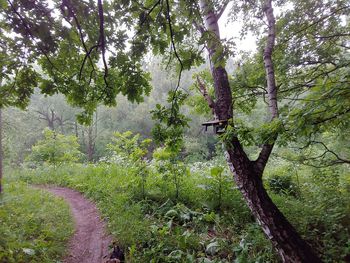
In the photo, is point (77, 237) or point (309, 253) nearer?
point (309, 253)

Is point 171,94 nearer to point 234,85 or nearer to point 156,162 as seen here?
point 234,85

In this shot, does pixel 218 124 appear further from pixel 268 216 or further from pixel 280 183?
pixel 280 183

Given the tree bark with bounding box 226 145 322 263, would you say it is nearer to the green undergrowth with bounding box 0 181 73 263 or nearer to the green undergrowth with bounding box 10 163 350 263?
the green undergrowth with bounding box 10 163 350 263

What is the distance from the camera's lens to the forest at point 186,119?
9.23 ft

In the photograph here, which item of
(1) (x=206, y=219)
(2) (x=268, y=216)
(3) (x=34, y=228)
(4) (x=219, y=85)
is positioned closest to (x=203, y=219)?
(1) (x=206, y=219)

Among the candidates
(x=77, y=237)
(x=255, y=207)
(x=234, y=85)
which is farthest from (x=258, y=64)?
(x=77, y=237)

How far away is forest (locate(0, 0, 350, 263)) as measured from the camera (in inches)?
111

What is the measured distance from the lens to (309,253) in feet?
10.5

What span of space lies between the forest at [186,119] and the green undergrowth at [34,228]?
0.09 feet

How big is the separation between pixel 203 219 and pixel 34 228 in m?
3.31

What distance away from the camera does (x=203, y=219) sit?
490cm

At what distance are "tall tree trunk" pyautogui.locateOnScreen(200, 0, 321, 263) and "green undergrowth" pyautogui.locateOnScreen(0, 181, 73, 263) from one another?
130 inches

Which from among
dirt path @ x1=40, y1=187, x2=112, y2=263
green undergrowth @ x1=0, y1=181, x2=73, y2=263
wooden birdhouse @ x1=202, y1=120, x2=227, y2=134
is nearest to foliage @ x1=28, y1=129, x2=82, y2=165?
green undergrowth @ x1=0, y1=181, x2=73, y2=263

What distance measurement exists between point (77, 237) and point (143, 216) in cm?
139
